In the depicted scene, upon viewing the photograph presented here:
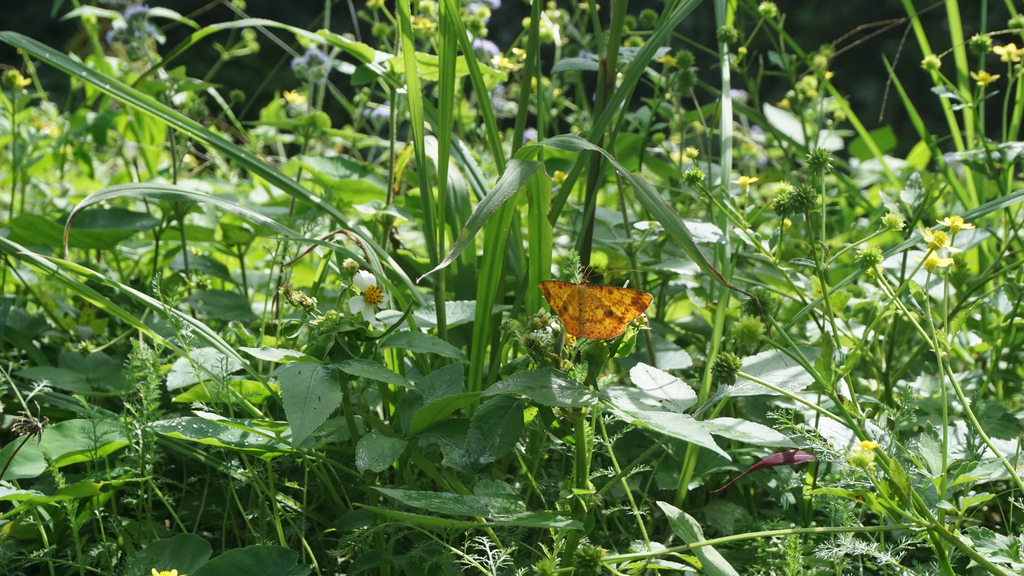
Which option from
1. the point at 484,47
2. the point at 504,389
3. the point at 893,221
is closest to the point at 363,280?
the point at 504,389

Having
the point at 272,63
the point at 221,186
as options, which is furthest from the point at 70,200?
the point at 272,63

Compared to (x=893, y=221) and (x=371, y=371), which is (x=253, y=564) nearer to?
(x=371, y=371)

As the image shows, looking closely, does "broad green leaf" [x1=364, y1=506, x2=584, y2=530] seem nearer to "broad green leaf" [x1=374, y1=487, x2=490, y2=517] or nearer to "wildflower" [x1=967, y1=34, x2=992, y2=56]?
"broad green leaf" [x1=374, y1=487, x2=490, y2=517]

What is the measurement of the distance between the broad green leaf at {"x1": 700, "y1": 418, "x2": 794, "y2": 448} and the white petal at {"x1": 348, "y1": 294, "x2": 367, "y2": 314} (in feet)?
1.03

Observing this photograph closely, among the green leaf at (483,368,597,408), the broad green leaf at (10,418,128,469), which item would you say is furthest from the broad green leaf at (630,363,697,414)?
the broad green leaf at (10,418,128,469)

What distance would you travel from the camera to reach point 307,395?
580mm

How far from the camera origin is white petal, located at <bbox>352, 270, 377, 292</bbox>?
0.74 metres

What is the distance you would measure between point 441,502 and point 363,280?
27cm

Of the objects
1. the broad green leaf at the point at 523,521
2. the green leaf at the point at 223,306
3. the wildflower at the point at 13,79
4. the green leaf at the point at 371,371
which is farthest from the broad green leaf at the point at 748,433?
the wildflower at the point at 13,79

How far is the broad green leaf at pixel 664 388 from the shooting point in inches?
25.7

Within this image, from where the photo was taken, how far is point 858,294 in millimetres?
975

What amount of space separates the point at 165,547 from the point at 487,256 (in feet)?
1.24

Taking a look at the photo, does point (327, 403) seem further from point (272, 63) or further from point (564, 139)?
point (272, 63)

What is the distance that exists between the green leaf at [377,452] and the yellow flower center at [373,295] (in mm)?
151
